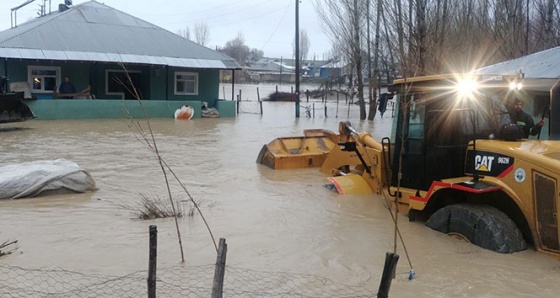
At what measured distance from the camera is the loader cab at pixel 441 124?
711cm

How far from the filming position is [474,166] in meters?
6.94

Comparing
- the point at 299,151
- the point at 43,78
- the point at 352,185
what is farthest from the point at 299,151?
the point at 43,78

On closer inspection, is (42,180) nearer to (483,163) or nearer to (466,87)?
(466,87)

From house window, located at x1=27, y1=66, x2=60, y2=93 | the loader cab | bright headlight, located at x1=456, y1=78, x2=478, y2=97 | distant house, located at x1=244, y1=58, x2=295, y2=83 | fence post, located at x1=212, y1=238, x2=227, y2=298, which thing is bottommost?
fence post, located at x1=212, y1=238, x2=227, y2=298

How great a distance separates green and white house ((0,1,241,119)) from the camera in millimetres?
26562

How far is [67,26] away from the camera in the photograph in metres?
30.1

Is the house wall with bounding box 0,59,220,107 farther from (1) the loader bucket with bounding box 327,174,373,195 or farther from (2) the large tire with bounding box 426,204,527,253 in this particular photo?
(2) the large tire with bounding box 426,204,527,253

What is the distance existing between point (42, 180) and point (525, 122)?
297 inches

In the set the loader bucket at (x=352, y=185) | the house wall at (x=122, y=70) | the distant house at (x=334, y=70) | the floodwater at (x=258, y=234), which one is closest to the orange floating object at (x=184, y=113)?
the house wall at (x=122, y=70)

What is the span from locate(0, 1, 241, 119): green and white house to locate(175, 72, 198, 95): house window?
0.13 feet

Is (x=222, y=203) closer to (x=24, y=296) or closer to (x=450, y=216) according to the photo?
(x=450, y=216)

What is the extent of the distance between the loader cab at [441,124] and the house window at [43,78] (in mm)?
23707

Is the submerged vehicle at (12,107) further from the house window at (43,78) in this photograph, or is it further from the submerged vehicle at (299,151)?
the submerged vehicle at (299,151)

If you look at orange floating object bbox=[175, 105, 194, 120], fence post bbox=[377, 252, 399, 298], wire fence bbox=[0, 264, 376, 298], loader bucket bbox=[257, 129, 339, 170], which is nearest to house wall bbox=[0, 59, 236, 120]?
orange floating object bbox=[175, 105, 194, 120]
